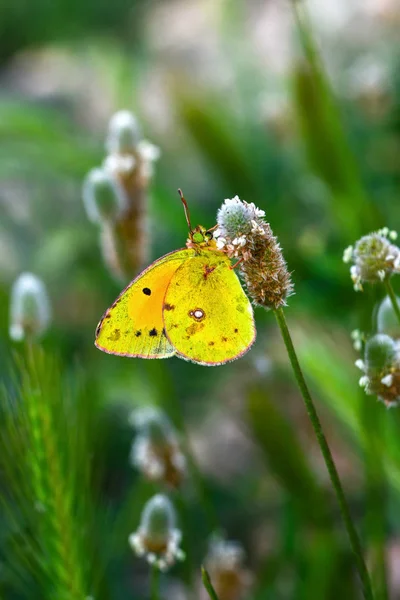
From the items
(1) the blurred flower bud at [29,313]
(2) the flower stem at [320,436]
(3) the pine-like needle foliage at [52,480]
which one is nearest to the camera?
(2) the flower stem at [320,436]

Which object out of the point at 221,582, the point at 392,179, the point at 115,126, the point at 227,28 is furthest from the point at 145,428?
the point at 227,28

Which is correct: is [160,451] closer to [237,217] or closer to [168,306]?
[168,306]

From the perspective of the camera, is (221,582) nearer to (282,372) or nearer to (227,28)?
(282,372)

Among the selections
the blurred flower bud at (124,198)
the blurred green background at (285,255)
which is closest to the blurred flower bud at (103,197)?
the blurred flower bud at (124,198)

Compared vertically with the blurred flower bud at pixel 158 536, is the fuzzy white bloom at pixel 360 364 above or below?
above

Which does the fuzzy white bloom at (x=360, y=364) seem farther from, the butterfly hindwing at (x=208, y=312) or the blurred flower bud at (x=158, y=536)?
the blurred flower bud at (x=158, y=536)

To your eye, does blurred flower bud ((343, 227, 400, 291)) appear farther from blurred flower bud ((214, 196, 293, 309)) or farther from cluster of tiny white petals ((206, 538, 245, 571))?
cluster of tiny white petals ((206, 538, 245, 571))

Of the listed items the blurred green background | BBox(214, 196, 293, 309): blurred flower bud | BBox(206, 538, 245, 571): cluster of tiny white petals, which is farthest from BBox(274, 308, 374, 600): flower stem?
BBox(206, 538, 245, 571): cluster of tiny white petals
